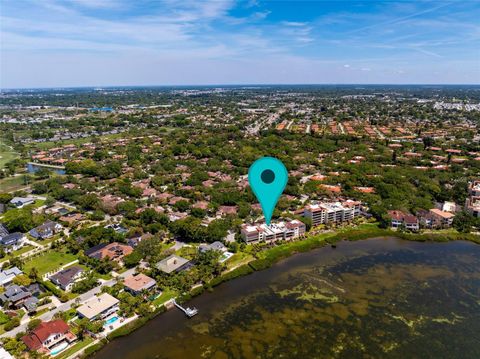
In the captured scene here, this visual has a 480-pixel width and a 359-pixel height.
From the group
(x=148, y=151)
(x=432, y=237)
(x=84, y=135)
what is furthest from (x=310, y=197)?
(x=84, y=135)

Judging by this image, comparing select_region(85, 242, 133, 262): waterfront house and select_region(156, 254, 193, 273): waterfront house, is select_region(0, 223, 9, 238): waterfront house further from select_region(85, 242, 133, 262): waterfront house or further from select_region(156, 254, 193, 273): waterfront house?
select_region(156, 254, 193, 273): waterfront house

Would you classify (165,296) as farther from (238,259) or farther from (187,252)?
(238,259)

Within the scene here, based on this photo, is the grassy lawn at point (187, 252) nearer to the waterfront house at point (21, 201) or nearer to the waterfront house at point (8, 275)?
the waterfront house at point (8, 275)

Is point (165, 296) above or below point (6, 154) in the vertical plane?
below

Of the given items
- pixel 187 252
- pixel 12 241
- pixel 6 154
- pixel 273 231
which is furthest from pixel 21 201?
pixel 6 154

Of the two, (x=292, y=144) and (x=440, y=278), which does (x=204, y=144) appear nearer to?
(x=292, y=144)

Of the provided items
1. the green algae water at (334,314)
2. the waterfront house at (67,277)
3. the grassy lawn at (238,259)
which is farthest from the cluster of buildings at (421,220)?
the waterfront house at (67,277)
